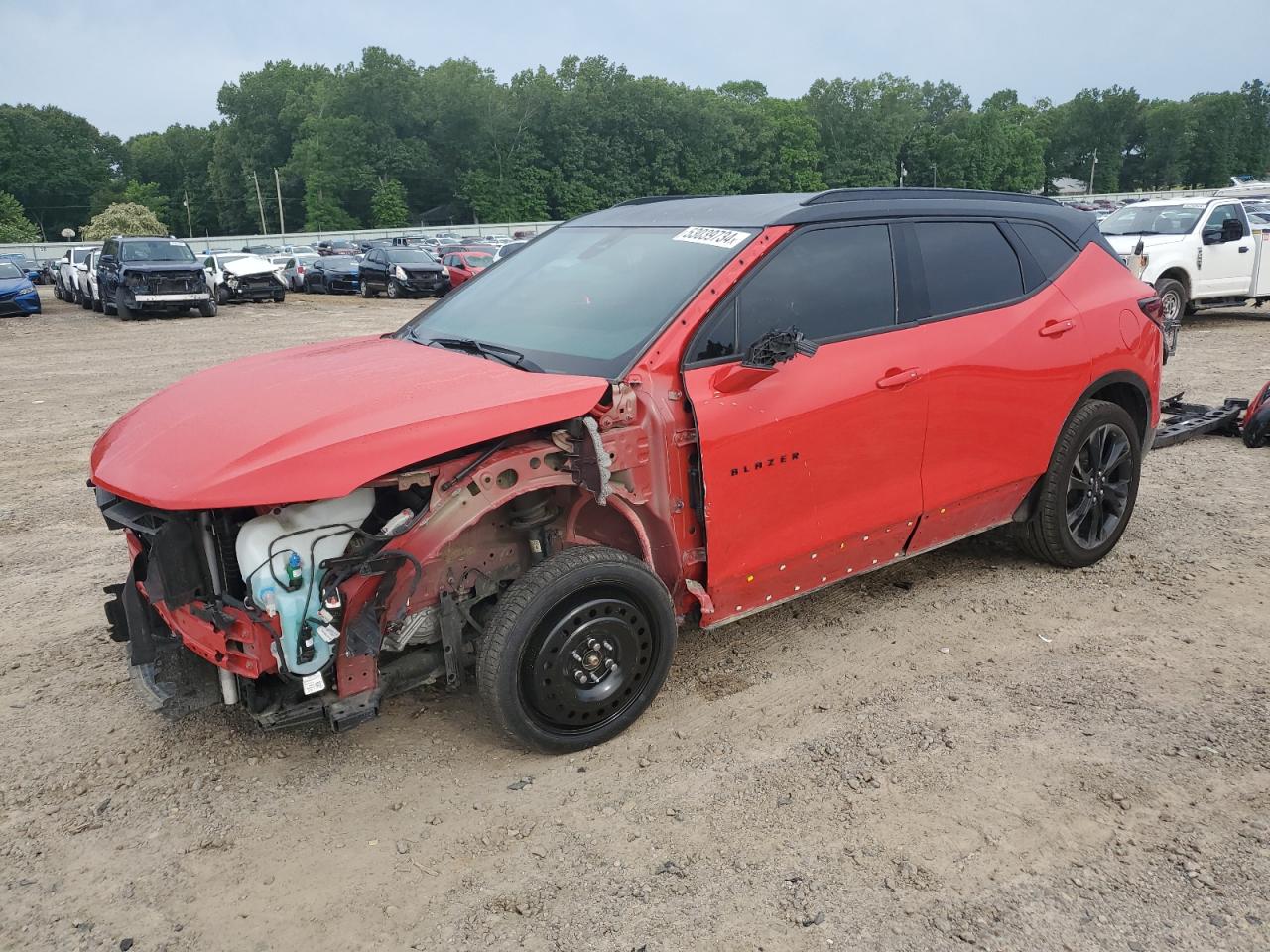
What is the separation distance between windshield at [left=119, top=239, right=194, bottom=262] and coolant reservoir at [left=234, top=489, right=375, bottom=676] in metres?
21.7

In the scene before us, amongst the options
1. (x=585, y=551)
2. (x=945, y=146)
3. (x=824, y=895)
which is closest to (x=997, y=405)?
(x=585, y=551)

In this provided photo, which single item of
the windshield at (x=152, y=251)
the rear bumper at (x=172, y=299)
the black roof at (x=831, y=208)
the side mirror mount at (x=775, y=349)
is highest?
the windshield at (x=152, y=251)

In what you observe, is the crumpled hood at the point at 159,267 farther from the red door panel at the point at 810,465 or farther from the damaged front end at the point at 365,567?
the red door panel at the point at 810,465

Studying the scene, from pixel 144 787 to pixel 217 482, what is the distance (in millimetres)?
1302

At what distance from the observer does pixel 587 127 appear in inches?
3708

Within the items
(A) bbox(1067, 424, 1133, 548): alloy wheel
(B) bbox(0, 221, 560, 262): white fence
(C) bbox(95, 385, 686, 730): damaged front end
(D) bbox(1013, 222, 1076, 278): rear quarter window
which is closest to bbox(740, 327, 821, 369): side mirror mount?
(C) bbox(95, 385, 686, 730): damaged front end

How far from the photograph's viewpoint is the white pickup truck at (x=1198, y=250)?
1402cm

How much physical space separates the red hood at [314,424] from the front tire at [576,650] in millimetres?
543

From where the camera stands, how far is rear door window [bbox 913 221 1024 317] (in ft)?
14.1

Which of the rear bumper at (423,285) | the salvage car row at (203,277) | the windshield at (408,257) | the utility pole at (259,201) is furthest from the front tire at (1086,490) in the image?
the utility pole at (259,201)

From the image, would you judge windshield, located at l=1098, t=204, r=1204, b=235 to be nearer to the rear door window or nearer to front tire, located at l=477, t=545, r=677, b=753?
the rear door window

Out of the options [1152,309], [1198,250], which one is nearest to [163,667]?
[1152,309]

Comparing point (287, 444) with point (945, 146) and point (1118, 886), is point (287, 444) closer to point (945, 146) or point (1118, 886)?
point (1118, 886)

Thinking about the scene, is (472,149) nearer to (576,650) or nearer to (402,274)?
(402,274)
